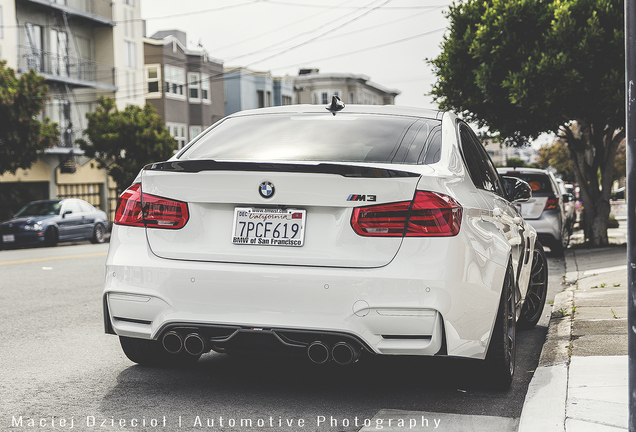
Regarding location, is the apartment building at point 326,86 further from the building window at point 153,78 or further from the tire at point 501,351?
the tire at point 501,351

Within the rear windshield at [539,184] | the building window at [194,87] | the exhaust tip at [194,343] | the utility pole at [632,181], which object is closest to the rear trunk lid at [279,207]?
the exhaust tip at [194,343]

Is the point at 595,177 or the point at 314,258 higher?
the point at 595,177

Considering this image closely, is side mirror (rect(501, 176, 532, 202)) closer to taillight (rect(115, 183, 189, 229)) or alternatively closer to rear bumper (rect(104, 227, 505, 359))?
rear bumper (rect(104, 227, 505, 359))

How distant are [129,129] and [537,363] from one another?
29.6 m

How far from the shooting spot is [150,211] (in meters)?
4.39

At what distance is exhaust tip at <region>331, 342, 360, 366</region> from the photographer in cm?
405

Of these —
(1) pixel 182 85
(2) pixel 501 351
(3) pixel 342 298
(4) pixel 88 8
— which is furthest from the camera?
(1) pixel 182 85

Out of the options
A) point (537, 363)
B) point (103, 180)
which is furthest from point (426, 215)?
point (103, 180)

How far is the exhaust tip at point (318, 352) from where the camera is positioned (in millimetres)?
4070

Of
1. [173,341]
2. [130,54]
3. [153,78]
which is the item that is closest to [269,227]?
[173,341]

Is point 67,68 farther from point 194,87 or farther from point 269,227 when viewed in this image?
point 269,227

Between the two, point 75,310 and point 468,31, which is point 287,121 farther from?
point 468,31

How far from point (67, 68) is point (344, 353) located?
33423mm

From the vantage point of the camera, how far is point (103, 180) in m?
38.3
